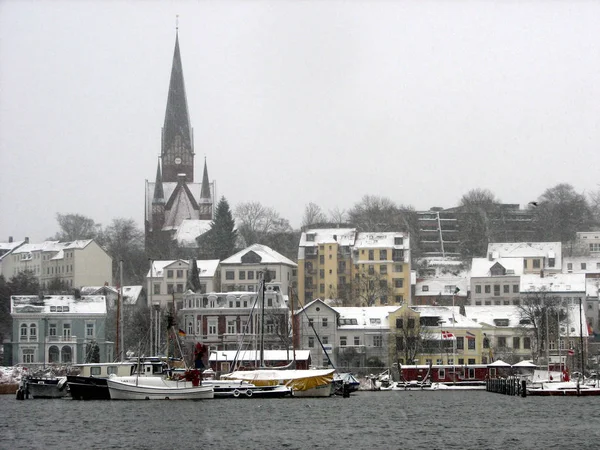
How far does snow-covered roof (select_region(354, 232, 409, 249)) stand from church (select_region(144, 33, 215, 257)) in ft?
108

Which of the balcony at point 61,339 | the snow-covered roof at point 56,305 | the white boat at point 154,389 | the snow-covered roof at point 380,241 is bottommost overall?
the white boat at point 154,389

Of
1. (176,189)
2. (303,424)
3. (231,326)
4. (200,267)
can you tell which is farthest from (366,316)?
(176,189)

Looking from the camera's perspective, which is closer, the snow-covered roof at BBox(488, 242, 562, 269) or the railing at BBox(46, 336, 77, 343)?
the railing at BBox(46, 336, 77, 343)

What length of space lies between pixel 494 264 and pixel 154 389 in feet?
230

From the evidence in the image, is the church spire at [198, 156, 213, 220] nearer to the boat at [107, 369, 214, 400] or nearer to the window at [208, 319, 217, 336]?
the window at [208, 319, 217, 336]

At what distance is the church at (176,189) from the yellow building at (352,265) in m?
31.0

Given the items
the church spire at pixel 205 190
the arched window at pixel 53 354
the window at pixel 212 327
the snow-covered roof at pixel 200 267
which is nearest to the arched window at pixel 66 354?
the arched window at pixel 53 354

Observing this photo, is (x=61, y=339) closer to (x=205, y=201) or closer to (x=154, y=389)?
(x=154, y=389)

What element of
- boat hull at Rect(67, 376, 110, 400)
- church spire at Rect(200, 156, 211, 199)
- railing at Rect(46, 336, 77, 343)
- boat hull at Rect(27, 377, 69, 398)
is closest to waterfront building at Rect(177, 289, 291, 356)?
railing at Rect(46, 336, 77, 343)

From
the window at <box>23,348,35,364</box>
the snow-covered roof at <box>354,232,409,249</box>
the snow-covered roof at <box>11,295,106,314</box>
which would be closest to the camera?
the window at <box>23,348,35,364</box>

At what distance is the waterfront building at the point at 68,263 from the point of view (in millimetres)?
151375

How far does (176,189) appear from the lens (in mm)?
186250

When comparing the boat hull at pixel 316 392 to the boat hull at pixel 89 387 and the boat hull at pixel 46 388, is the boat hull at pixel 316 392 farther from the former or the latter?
the boat hull at pixel 46 388

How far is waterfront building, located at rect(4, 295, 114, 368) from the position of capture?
376 feet
